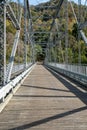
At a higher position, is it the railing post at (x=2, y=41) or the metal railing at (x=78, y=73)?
the railing post at (x=2, y=41)

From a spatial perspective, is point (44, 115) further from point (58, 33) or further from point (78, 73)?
point (58, 33)

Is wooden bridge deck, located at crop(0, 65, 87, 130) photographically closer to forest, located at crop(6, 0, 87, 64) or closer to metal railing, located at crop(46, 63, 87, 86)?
metal railing, located at crop(46, 63, 87, 86)

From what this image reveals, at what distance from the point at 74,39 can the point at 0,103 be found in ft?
204

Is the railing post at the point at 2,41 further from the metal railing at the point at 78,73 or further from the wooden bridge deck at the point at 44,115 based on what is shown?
the metal railing at the point at 78,73

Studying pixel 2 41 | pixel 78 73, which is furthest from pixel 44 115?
pixel 78 73

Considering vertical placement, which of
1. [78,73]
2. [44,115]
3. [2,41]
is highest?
[2,41]

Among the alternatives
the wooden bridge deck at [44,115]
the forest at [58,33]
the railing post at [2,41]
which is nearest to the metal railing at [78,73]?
the forest at [58,33]

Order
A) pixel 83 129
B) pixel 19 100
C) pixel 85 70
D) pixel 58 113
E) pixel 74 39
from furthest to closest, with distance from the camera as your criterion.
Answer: pixel 74 39 < pixel 85 70 < pixel 19 100 < pixel 58 113 < pixel 83 129

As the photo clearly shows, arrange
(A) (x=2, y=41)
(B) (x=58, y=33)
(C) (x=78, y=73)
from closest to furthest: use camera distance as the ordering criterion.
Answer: (A) (x=2, y=41) < (C) (x=78, y=73) < (B) (x=58, y=33)

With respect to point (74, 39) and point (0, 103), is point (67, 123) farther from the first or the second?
point (74, 39)

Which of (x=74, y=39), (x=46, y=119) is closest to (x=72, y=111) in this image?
(x=46, y=119)

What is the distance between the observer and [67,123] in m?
9.02

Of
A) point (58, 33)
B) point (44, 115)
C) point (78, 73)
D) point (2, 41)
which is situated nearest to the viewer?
point (44, 115)

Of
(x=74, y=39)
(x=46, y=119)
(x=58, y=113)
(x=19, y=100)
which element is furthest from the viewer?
(x=74, y=39)
